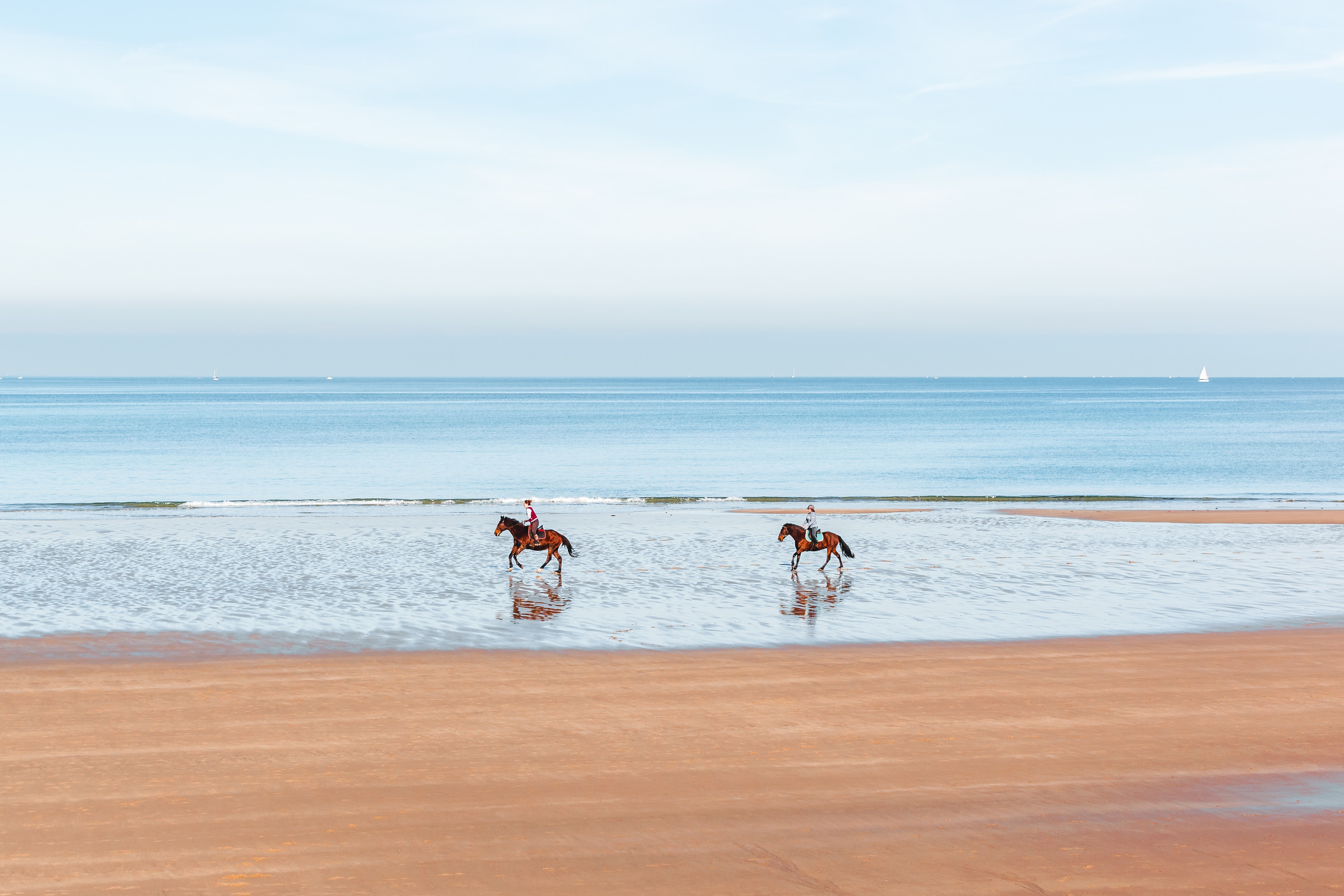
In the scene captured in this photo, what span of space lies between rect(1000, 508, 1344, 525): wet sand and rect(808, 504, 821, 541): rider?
16241mm

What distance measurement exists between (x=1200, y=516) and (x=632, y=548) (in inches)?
863

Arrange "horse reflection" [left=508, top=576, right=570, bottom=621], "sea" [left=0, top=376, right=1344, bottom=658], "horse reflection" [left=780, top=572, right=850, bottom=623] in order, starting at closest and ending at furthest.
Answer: "sea" [left=0, top=376, right=1344, bottom=658] < "horse reflection" [left=508, top=576, right=570, bottom=621] < "horse reflection" [left=780, top=572, right=850, bottom=623]

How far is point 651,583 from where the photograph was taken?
23484mm

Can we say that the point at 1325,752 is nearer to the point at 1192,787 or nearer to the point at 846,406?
the point at 1192,787

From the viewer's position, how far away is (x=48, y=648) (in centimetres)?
1667

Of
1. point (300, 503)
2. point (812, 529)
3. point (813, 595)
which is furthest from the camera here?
point (300, 503)

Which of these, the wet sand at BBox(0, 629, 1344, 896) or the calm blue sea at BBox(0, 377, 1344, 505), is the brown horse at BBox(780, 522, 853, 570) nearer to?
the wet sand at BBox(0, 629, 1344, 896)

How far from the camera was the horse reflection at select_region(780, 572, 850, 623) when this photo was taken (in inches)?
792

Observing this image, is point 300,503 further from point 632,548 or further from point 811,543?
point 811,543

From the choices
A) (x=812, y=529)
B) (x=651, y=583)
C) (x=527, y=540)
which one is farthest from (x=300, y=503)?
(x=812, y=529)

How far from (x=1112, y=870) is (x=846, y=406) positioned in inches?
6796

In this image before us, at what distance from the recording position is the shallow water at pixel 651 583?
18516 millimetres

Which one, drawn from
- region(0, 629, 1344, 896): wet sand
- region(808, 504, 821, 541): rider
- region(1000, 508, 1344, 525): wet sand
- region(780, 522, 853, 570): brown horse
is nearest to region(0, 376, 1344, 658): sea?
region(780, 522, 853, 570): brown horse

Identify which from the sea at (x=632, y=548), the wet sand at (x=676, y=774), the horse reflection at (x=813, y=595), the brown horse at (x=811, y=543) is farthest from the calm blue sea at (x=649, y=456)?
the wet sand at (x=676, y=774)
